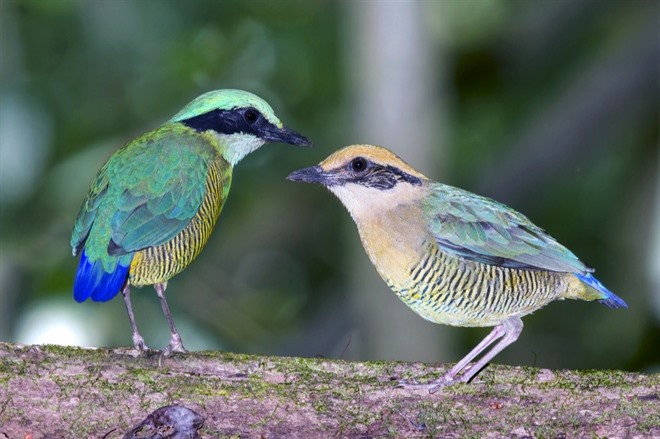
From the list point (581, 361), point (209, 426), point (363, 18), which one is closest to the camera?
point (209, 426)

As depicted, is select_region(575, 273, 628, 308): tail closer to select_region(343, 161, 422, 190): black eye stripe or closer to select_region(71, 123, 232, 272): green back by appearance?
select_region(343, 161, 422, 190): black eye stripe

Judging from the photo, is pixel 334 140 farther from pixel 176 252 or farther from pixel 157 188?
pixel 176 252

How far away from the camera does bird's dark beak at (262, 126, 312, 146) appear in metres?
6.05

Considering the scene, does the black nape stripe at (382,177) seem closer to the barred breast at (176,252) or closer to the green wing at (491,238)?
the green wing at (491,238)

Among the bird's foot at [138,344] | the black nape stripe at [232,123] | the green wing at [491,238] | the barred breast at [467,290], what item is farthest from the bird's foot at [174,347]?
the green wing at [491,238]

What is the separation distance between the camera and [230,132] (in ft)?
20.4

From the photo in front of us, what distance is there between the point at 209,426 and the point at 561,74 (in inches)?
336

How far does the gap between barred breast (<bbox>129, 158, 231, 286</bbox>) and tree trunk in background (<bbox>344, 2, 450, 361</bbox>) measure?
343 centimetres

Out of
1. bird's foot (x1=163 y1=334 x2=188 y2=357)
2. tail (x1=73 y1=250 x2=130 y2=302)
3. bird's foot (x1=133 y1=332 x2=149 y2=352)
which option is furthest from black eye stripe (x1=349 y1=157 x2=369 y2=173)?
bird's foot (x1=133 y1=332 x2=149 y2=352)

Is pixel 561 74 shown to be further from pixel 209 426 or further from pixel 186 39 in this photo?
pixel 209 426

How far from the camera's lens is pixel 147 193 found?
584 centimetres

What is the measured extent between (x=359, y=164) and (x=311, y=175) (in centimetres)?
29

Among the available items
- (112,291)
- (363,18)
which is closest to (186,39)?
(363,18)

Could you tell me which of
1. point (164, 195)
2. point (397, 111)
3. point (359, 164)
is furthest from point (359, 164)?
point (397, 111)
